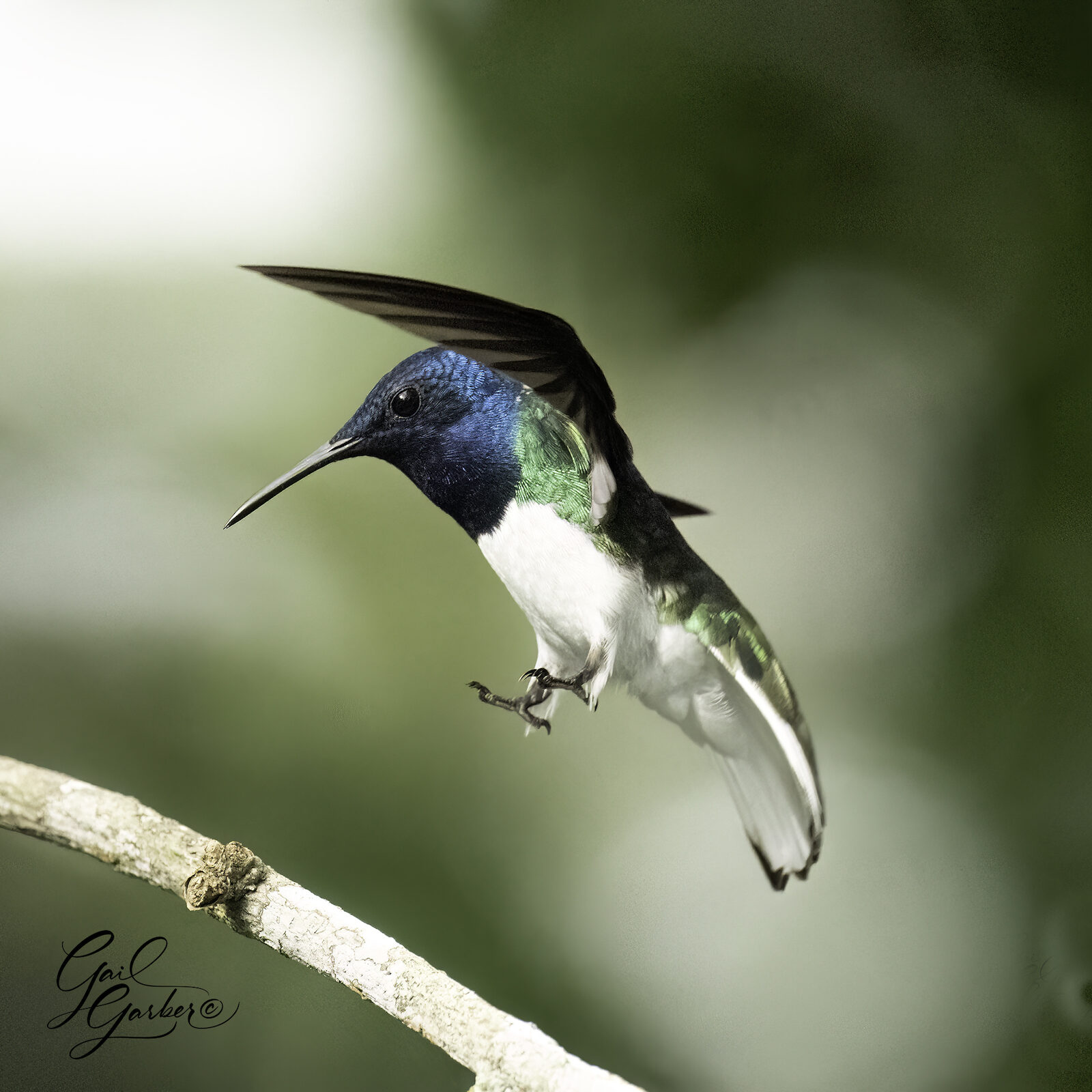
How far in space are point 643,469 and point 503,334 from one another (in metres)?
0.28

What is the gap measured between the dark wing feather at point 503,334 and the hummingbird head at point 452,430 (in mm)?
54

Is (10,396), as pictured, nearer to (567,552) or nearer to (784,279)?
(567,552)

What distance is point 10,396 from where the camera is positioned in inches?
34.3

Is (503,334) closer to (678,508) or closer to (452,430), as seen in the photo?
(452,430)

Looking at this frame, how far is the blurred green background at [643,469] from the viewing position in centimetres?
88

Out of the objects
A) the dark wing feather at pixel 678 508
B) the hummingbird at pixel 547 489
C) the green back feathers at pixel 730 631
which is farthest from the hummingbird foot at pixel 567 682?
the dark wing feather at pixel 678 508

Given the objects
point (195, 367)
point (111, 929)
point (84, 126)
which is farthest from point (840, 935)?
point (84, 126)

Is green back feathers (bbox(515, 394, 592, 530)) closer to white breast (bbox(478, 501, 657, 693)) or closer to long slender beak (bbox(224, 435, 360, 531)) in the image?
white breast (bbox(478, 501, 657, 693))

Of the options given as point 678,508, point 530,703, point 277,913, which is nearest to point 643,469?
point 678,508

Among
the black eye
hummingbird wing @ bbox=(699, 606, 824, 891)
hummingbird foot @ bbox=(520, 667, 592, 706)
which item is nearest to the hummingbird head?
the black eye

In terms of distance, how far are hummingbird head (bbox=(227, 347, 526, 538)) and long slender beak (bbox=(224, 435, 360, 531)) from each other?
1 centimetres

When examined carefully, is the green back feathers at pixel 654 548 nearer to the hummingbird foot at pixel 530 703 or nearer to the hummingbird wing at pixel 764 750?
the hummingbird wing at pixel 764 750

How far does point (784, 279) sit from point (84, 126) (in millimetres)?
798

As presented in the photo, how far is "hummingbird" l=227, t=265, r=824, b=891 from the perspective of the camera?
0.76 meters
